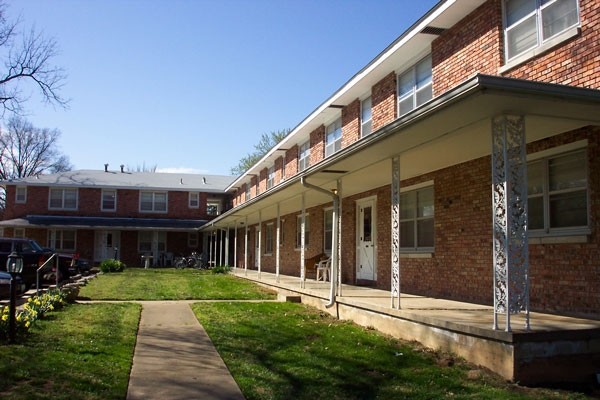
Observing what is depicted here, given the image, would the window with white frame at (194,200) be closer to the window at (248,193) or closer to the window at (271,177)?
the window at (248,193)

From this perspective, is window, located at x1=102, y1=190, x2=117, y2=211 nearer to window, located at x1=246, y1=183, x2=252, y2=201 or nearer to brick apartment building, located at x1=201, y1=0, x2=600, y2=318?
window, located at x1=246, y1=183, x2=252, y2=201

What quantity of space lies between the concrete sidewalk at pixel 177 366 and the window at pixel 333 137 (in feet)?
28.6

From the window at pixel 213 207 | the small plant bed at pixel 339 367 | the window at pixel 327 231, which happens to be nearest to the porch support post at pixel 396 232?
the small plant bed at pixel 339 367

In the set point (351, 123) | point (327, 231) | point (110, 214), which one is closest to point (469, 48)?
point (351, 123)

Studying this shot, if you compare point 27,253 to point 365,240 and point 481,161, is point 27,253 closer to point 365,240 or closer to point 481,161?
point 365,240

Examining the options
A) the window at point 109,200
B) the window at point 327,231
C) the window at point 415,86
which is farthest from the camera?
the window at point 109,200

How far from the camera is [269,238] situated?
91.2 ft

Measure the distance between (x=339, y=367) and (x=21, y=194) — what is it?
37015 mm

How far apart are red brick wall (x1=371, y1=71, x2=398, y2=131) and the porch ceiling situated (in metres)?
2.06

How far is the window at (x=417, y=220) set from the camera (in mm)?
11977

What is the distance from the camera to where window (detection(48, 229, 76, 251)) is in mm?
37219

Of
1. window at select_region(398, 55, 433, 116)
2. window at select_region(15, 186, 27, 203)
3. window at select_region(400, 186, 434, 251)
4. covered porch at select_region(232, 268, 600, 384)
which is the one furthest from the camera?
window at select_region(15, 186, 27, 203)

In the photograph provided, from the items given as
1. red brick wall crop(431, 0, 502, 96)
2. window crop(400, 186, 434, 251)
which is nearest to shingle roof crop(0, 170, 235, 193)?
window crop(400, 186, 434, 251)

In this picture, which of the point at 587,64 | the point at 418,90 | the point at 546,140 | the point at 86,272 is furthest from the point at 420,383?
Result: the point at 86,272
